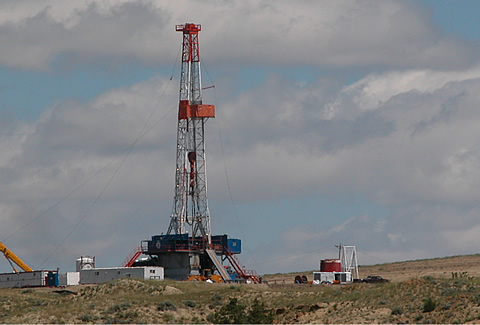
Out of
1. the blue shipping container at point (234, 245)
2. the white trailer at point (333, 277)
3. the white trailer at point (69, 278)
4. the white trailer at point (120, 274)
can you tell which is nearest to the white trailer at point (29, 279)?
the white trailer at point (69, 278)

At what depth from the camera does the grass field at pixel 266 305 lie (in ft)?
184

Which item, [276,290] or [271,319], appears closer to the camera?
[271,319]

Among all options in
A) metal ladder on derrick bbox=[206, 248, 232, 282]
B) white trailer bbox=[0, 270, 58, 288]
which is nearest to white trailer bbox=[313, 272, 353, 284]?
metal ladder on derrick bbox=[206, 248, 232, 282]

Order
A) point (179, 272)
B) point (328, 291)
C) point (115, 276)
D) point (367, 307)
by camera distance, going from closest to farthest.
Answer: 1. point (367, 307)
2. point (328, 291)
3. point (115, 276)
4. point (179, 272)

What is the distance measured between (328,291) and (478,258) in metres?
68.9

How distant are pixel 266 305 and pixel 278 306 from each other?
1.01m

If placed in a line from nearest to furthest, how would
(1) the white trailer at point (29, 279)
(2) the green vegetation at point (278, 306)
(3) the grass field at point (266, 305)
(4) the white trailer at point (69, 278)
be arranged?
1. (2) the green vegetation at point (278, 306)
2. (3) the grass field at point (266, 305)
3. (4) the white trailer at point (69, 278)
4. (1) the white trailer at point (29, 279)

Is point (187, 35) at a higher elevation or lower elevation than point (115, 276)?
higher

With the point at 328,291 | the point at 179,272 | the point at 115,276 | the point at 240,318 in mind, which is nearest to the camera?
the point at 240,318

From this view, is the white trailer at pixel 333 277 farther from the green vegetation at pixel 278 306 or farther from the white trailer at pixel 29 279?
the white trailer at pixel 29 279

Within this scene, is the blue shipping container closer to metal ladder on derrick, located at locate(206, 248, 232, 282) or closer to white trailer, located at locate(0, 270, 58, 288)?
metal ladder on derrick, located at locate(206, 248, 232, 282)

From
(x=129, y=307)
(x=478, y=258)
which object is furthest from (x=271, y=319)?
(x=478, y=258)

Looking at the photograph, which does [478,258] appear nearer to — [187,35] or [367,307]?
[187,35]

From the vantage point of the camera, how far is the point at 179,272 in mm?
91875
